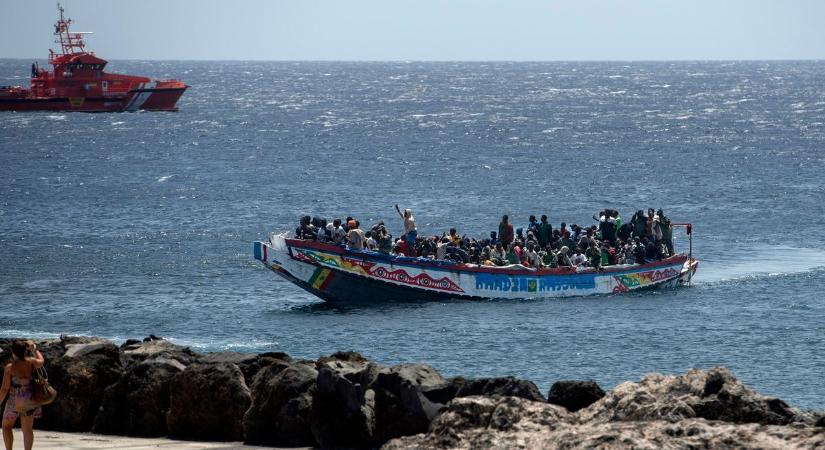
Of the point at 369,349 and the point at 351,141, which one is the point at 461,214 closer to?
the point at 369,349

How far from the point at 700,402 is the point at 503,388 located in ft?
11.0

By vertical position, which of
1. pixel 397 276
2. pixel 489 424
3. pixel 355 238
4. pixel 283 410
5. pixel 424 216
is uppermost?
pixel 489 424

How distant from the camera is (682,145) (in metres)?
110

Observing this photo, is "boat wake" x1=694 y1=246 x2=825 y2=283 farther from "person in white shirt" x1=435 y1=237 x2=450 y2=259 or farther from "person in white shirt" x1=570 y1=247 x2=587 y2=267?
Result: "person in white shirt" x1=435 y1=237 x2=450 y2=259

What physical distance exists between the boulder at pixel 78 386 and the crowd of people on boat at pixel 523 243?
18639 millimetres

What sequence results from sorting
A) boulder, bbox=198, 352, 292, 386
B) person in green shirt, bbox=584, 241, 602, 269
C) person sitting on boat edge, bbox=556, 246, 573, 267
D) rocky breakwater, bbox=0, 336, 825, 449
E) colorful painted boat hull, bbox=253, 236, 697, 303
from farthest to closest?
person in green shirt, bbox=584, 241, 602, 269 < person sitting on boat edge, bbox=556, 246, 573, 267 < colorful painted boat hull, bbox=253, 236, 697, 303 < boulder, bbox=198, 352, 292, 386 < rocky breakwater, bbox=0, 336, 825, 449

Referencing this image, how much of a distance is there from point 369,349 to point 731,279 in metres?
17.0

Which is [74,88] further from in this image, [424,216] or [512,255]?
[512,255]

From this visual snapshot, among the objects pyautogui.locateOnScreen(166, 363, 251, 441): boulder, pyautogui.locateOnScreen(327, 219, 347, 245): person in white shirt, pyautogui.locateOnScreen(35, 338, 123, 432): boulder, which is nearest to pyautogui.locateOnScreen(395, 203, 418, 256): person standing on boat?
pyautogui.locateOnScreen(327, 219, 347, 245): person in white shirt

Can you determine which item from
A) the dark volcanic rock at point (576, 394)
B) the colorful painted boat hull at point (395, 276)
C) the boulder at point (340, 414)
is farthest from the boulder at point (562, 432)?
the colorful painted boat hull at point (395, 276)

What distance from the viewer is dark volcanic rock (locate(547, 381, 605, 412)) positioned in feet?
48.8

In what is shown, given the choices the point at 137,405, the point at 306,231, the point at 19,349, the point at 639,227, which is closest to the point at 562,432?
the point at 19,349

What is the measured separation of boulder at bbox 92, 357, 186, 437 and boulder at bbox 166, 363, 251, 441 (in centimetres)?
28

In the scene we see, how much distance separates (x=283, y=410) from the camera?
16.4 m
